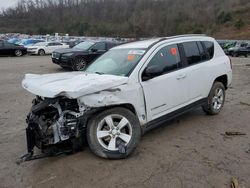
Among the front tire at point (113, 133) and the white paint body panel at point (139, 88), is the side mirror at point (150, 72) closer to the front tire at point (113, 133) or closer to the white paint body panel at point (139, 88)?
the white paint body panel at point (139, 88)

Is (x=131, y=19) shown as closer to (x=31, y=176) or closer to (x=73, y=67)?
(x=73, y=67)

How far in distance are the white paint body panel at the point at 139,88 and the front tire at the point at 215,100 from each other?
24 cm

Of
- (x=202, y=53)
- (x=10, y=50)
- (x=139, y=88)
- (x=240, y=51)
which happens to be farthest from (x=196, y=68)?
(x=240, y=51)

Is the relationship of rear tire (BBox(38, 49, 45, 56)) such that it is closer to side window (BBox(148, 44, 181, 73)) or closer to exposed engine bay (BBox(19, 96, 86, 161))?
side window (BBox(148, 44, 181, 73))

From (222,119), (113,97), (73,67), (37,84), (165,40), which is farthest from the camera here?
(73,67)

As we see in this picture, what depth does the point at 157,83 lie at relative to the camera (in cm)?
479

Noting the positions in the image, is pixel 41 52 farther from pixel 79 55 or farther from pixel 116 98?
pixel 116 98

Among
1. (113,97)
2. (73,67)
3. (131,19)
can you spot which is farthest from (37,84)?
(131,19)

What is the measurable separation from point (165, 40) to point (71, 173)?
2859mm

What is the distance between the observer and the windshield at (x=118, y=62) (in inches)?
189

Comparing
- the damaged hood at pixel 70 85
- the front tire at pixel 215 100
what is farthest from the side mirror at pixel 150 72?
the front tire at pixel 215 100

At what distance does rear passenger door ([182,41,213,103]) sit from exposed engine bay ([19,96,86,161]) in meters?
2.37

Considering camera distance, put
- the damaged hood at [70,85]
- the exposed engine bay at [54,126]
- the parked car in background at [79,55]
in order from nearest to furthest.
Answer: the damaged hood at [70,85] < the exposed engine bay at [54,126] < the parked car in background at [79,55]

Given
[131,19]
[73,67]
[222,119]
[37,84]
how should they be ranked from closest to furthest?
1. [37,84]
2. [222,119]
3. [73,67]
4. [131,19]
